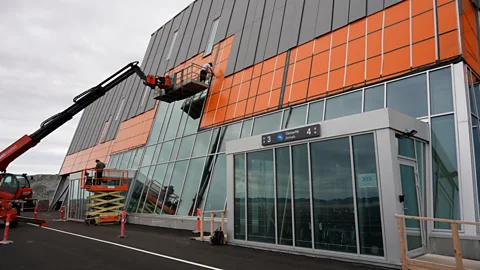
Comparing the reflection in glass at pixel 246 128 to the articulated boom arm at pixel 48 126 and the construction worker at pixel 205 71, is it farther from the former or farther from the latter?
the articulated boom arm at pixel 48 126

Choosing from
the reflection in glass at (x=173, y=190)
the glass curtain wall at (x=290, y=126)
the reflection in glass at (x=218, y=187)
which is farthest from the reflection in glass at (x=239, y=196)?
the reflection in glass at (x=173, y=190)

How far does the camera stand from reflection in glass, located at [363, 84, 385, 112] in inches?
452

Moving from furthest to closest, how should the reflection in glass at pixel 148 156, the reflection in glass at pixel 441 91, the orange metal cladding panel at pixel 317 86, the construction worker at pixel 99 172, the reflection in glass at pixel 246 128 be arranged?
the reflection in glass at pixel 148 156
the construction worker at pixel 99 172
the reflection in glass at pixel 246 128
the orange metal cladding panel at pixel 317 86
the reflection in glass at pixel 441 91

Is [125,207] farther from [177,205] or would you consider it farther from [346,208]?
[346,208]

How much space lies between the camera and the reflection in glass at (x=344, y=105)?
12138mm

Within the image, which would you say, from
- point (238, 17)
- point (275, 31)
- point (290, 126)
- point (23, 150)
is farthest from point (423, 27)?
point (23, 150)

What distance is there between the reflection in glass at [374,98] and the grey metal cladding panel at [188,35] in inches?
624

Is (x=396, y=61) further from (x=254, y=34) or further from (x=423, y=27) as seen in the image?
(x=254, y=34)

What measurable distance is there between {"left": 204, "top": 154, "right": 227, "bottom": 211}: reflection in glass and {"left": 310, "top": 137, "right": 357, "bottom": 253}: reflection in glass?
20.6 feet

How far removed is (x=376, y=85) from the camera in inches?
468

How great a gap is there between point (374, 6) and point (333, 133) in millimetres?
7297

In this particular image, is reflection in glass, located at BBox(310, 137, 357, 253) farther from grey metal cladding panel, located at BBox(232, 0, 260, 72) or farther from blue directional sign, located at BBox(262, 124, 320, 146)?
grey metal cladding panel, located at BBox(232, 0, 260, 72)

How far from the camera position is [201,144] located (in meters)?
18.0

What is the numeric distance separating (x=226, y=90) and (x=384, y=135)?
11791 mm
